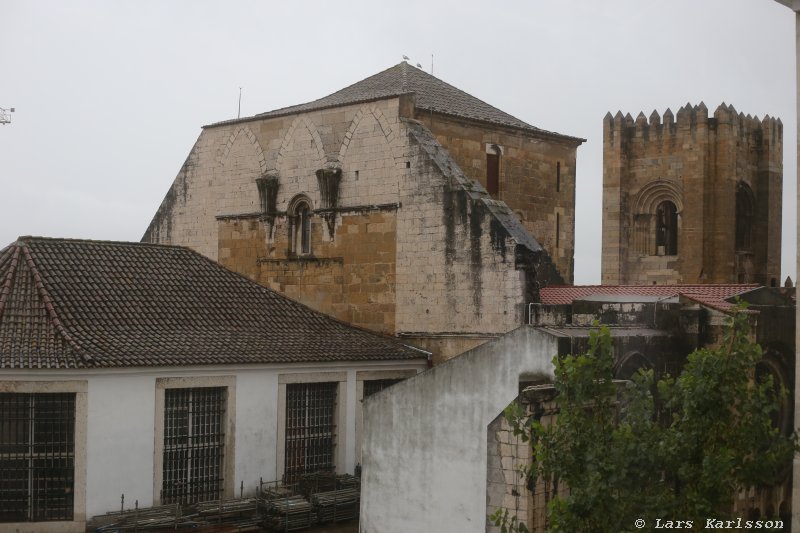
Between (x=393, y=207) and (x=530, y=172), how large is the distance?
213 inches

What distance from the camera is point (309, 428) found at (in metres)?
23.6

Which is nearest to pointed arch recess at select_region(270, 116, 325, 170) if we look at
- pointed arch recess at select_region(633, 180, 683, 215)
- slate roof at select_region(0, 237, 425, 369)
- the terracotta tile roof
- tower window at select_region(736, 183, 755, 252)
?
slate roof at select_region(0, 237, 425, 369)

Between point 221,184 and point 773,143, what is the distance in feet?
73.7

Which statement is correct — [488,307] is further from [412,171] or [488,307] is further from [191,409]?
[191,409]

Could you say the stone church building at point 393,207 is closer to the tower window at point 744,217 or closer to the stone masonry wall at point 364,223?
the stone masonry wall at point 364,223

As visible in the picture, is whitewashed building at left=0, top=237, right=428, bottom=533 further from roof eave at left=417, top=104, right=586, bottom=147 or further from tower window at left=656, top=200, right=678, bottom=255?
tower window at left=656, top=200, right=678, bottom=255

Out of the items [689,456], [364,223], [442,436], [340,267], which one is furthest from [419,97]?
[689,456]

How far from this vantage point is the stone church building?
24203 mm

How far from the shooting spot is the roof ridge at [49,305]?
19956 mm

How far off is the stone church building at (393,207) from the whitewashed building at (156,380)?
1.48 m

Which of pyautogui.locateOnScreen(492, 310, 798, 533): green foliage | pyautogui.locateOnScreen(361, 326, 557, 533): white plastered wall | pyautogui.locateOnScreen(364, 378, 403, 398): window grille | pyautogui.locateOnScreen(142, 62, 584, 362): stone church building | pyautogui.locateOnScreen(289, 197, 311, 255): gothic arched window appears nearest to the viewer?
pyautogui.locateOnScreen(492, 310, 798, 533): green foliage

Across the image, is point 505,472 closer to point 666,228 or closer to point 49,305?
point 49,305

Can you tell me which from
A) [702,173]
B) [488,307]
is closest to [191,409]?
[488,307]

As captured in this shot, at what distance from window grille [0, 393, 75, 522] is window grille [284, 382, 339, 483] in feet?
16.4
